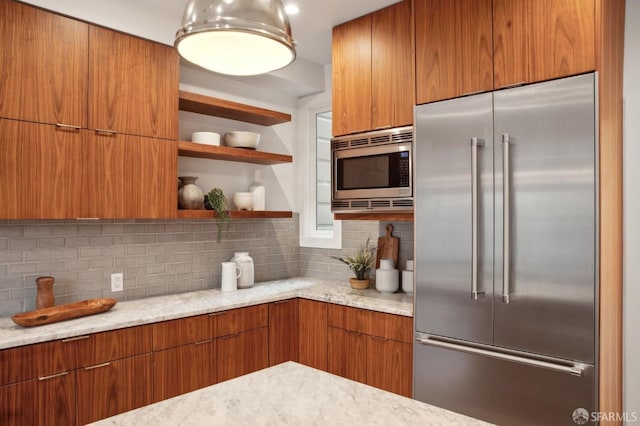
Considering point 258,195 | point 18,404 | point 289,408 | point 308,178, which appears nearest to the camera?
point 289,408

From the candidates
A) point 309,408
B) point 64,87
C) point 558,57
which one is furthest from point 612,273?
point 64,87

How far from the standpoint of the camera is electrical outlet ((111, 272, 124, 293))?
286 centimetres

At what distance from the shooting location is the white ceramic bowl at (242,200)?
11.1ft

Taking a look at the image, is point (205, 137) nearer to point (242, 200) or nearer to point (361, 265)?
point (242, 200)

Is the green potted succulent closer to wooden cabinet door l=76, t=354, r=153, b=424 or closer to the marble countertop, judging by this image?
wooden cabinet door l=76, t=354, r=153, b=424

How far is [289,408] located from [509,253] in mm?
1395

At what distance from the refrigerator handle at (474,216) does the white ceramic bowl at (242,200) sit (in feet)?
5.77

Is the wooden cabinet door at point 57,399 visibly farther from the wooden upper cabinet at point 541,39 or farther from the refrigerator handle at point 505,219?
the wooden upper cabinet at point 541,39

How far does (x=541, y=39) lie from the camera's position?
2.14 m

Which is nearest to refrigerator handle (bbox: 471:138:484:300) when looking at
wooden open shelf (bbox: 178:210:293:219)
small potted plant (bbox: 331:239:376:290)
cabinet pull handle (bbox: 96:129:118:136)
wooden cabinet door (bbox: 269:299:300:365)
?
small potted plant (bbox: 331:239:376:290)

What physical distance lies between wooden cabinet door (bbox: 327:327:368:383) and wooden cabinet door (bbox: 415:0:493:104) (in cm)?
154

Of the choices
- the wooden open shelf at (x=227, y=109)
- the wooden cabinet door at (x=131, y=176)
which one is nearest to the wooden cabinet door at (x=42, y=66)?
the wooden cabinet door at (x=131, y=176)

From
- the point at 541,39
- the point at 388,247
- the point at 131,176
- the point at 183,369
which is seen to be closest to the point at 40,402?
the point at 183,369

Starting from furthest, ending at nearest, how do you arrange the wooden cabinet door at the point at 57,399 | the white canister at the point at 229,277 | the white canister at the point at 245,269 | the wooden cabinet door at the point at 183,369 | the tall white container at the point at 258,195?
the tall white container at the point at 258,195, the white canister at the point at 245,269, the white canister at the point at 229,277, the wooden cabinet door at the point at 183,369, the wooden cabinet door at the point at 57,399
